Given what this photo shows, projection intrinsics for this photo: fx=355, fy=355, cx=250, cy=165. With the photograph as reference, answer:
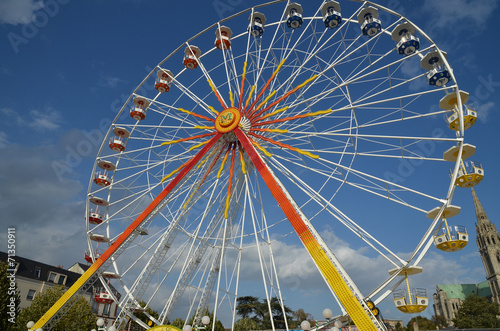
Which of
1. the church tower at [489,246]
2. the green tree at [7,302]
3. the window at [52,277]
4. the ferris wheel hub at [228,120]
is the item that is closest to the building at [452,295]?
the church tower at [489,246]

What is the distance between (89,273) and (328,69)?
16.6m

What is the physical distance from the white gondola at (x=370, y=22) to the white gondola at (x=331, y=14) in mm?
1334

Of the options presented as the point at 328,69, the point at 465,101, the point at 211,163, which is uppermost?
the point at 328,69

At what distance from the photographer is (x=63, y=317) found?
2802cm

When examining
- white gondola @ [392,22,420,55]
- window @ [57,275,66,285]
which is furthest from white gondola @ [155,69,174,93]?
window @ [57,275,66,285]

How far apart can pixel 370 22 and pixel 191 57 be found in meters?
11.0

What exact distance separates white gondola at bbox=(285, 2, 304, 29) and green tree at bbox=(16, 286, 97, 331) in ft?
79.4

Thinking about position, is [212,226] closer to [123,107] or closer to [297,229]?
→ [297,229]

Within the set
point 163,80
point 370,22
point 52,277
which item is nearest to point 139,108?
point 163,80

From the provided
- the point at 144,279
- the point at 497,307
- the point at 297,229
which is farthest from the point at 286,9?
the point at 497,307

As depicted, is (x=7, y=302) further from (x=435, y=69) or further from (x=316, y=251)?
(x=435, y=69)

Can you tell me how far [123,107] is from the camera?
23578 mm

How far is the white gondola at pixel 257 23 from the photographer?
72.3 feet

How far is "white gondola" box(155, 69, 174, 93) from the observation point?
23453mm
